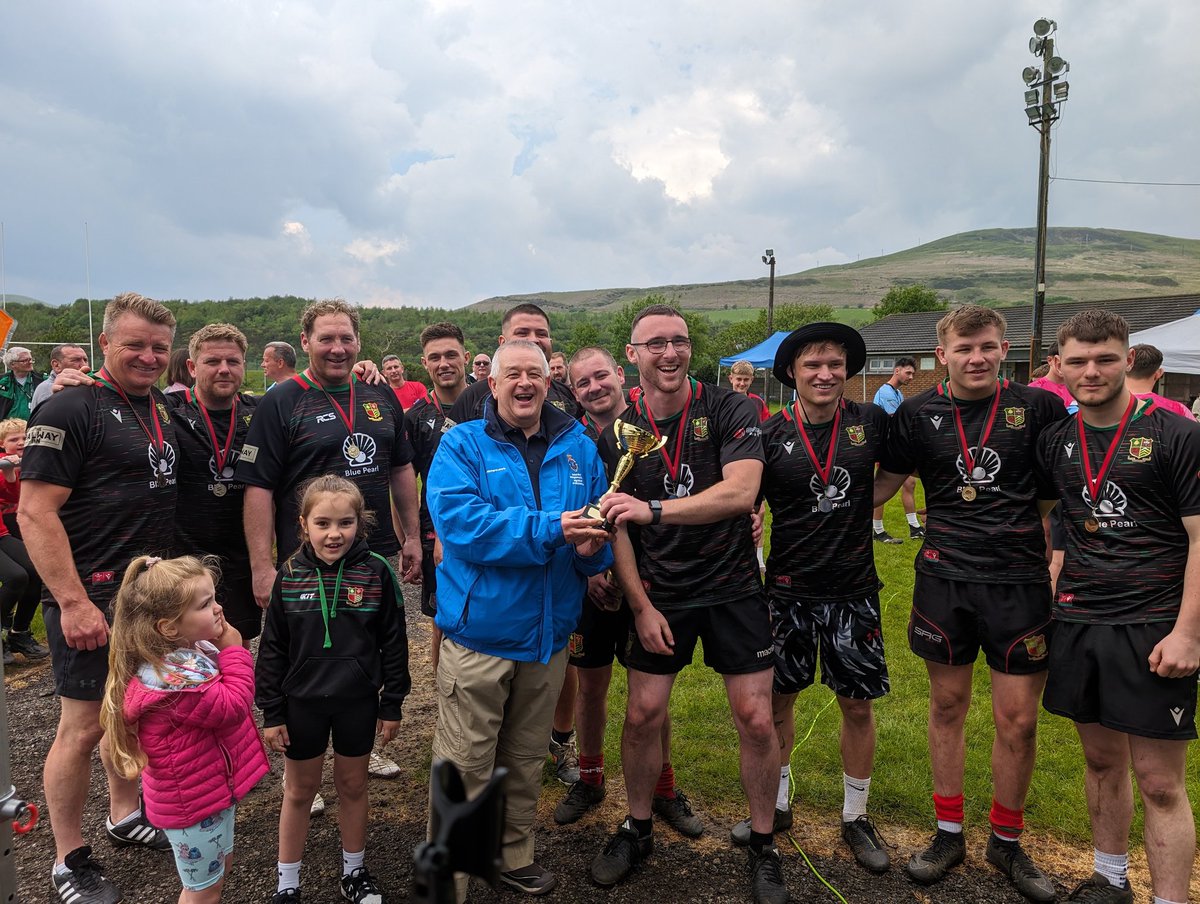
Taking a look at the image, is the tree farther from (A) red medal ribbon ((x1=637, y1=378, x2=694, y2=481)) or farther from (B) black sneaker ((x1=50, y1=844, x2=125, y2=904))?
(B) black sneaker ((x1=50, y1=844, x2=125, y2=904))

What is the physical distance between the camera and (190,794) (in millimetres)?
2596

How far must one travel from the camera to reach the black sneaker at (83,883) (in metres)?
3.14

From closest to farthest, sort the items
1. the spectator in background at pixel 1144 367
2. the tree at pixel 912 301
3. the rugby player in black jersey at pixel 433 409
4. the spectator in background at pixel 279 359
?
the rugby player in black jersey at pixel 433 409, the spectator in background at pixel 1144 367, the spectator in background at pixel 279 359, the tree at pixel 912 301

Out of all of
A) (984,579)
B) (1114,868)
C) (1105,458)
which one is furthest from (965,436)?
(1114,868)

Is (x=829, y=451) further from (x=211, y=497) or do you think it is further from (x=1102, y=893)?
(x=211, y=497)

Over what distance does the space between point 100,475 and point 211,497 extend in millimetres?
779

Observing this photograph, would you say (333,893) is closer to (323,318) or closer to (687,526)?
(687,526)

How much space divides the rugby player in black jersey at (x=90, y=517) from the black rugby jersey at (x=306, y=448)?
1.48 feet

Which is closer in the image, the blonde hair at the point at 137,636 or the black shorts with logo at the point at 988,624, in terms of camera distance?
the blonde hair at the point at 137,636

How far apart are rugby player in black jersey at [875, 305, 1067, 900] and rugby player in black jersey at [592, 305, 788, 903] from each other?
34.0 inches

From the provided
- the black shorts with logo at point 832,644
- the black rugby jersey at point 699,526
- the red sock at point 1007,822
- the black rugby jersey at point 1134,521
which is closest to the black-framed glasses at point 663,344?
the black rugby jersey at point 699,526

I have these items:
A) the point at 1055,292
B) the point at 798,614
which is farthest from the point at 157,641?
the point at 1055,292

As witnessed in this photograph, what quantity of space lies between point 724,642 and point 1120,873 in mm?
1995

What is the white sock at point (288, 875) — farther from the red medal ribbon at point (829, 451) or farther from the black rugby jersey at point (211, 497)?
the red medal ribbon at point (829, 451)
